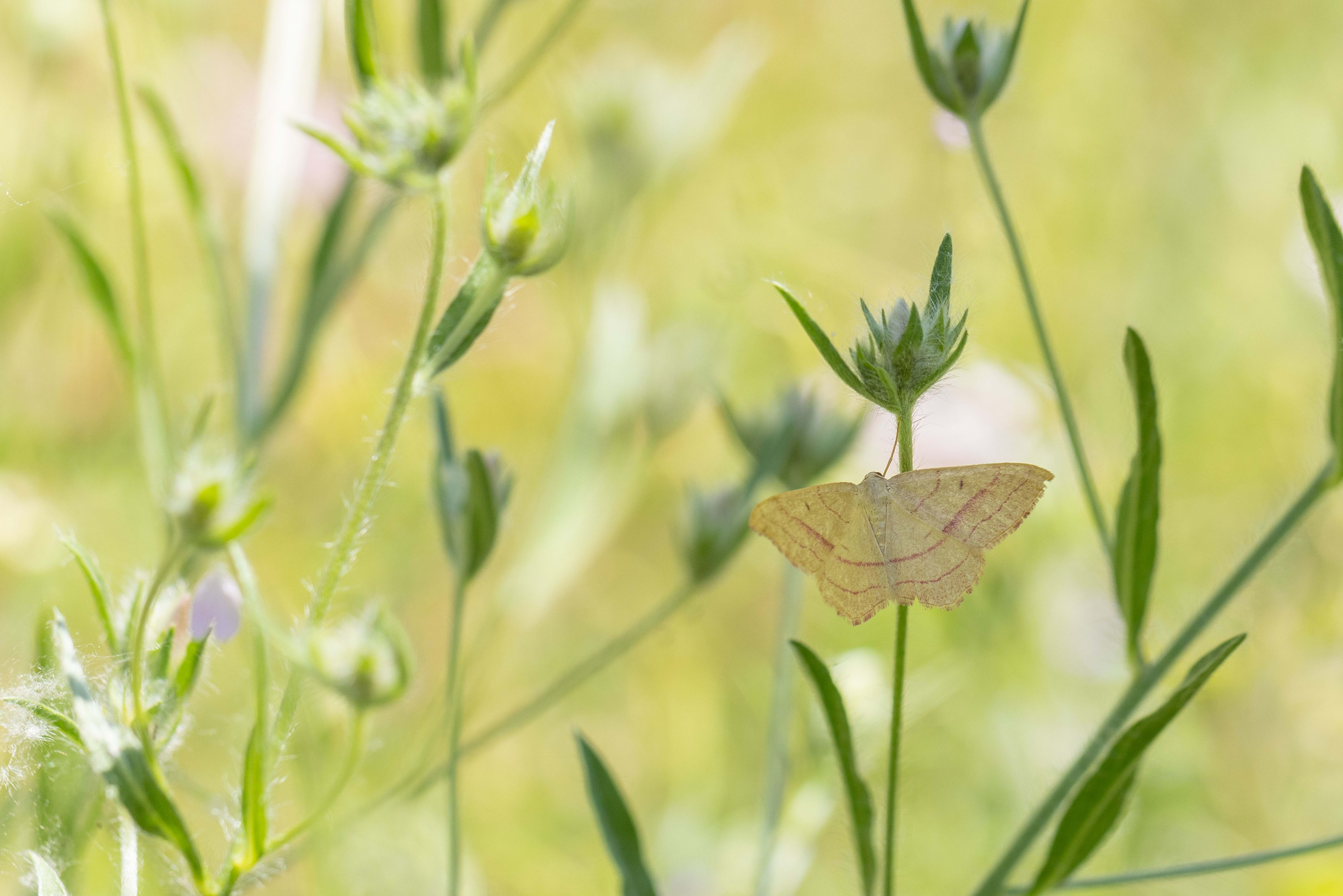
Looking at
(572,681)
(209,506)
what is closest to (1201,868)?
(572,681)

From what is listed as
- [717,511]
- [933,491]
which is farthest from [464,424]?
[933,491]

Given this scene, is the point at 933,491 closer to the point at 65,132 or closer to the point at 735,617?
the point at 65,132

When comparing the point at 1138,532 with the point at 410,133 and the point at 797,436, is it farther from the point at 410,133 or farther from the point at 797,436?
the point at 410,133

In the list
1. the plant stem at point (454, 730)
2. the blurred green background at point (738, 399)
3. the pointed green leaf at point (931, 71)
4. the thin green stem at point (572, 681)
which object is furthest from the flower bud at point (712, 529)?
the pointed green leaf at point (931, 71)

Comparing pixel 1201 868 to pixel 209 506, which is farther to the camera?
pixel 1201 868

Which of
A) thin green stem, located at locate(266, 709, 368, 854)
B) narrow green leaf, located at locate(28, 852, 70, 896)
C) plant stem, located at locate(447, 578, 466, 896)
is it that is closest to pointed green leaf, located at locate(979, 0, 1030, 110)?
plant stem, located at locate(447, 578, 466, 896)

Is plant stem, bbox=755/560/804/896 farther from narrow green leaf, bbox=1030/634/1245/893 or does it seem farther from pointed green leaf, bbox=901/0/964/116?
pointed green leaf, bbox=901/0/964/116

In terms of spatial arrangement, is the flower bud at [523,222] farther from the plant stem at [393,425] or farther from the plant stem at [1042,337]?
the plant stem at [1042,337]
